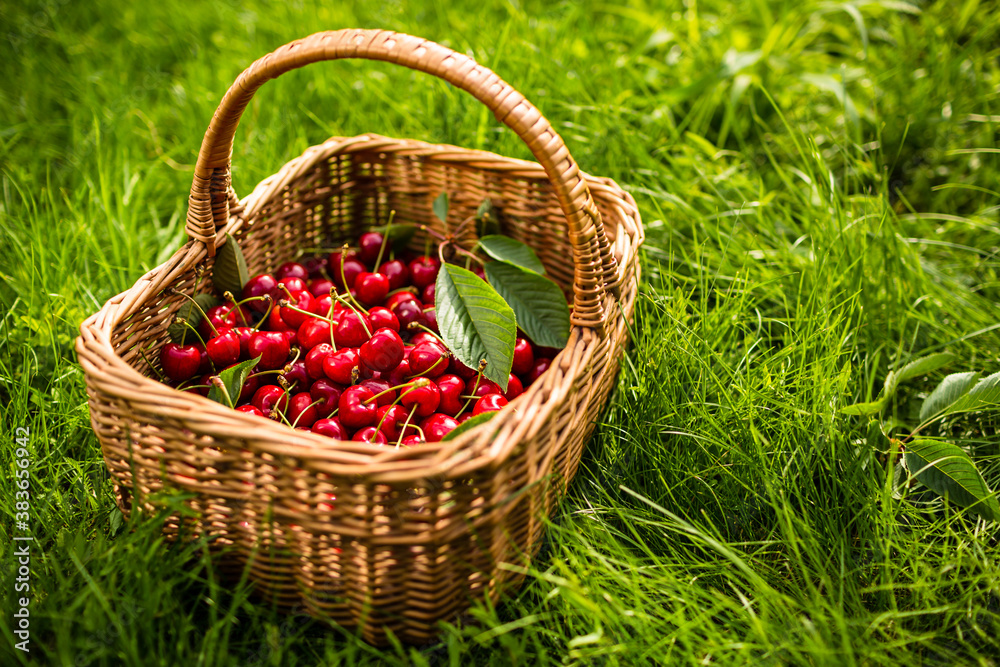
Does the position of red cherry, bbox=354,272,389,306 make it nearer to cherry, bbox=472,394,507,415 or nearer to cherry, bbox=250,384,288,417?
cherry, bbox=250,384,288,417

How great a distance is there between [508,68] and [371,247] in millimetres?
968

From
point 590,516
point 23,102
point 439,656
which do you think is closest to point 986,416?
point 590,516

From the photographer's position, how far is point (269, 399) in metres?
1.47

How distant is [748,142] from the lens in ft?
8.87

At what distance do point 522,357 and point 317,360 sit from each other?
0.45 metres

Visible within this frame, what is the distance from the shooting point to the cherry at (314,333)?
159 centimetres

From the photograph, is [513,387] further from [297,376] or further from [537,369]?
[297,376]

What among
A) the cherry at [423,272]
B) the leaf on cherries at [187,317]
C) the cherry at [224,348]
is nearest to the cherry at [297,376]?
the cherry at [224,348]

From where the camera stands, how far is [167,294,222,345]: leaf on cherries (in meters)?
1.55

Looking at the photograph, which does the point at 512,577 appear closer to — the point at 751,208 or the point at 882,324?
the point at 882,324

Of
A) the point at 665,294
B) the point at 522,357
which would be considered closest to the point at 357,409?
the point at 522,357

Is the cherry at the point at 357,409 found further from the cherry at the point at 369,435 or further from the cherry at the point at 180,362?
the cherry at the point at 180,362

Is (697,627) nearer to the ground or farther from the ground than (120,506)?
nearer to the ground

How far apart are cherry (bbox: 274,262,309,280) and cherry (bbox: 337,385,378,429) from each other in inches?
22.0
